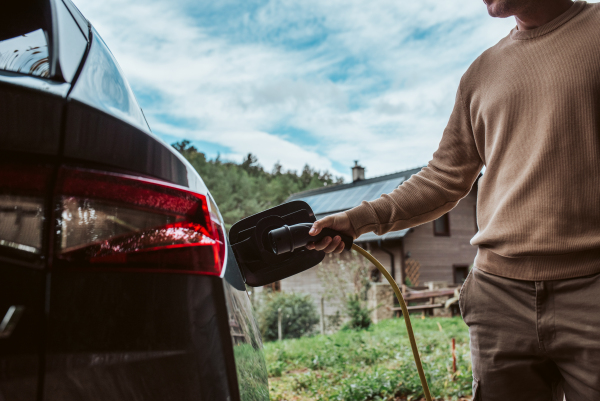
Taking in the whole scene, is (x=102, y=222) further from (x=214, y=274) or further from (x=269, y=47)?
(x=269, y=47)

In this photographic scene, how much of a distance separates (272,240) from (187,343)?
2.06ft

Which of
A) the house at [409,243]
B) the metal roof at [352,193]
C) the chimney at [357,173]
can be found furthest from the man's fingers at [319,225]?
the chimney at [357,173]

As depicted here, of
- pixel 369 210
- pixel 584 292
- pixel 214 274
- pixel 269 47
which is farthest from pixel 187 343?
pixel 269 47

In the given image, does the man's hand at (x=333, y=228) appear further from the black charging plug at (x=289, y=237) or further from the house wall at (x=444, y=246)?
the house wall at (x=444, y=246)

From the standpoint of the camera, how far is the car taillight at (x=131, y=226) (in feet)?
2.70

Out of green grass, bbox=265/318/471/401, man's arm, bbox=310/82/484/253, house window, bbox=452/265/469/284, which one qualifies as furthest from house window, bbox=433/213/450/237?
man's arm, bbox=310/82/484/253

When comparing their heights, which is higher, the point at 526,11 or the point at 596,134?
the point at 526,11

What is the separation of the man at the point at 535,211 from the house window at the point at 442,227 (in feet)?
63.0

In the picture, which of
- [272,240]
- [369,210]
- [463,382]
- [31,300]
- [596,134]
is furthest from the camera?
[463,382]

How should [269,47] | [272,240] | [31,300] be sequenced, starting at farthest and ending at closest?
[269,47] < [272,240] < [31,300]

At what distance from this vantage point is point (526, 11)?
1.51 m

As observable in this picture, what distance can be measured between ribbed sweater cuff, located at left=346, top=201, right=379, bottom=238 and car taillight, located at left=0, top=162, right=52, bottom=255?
108cm

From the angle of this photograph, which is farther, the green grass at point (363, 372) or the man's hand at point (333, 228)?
the green grass at point (363, 372)

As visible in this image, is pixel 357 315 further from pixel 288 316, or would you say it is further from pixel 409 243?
pixel 409 243
